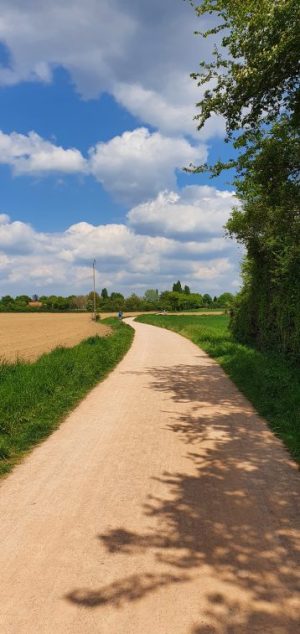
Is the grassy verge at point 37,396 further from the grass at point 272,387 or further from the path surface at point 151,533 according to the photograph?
the grass at point 272,387

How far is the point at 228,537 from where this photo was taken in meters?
4.20

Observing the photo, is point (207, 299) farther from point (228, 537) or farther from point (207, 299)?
point (228, 537)

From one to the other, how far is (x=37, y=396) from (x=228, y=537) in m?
6.34

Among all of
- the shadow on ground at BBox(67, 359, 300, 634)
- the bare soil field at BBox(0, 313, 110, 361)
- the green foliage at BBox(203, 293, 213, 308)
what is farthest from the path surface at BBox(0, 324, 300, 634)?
the green foliage at BBox(203, 293, 213, 308)

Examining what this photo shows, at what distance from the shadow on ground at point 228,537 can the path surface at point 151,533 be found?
13 mm

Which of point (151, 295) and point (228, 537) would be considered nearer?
point (228, 537)

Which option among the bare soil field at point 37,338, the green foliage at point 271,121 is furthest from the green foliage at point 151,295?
the green foliage at point 271,121

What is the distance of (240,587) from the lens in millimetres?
3453

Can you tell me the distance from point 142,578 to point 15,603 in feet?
3.31

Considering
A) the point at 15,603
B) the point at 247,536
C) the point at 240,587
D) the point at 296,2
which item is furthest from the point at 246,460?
the point at 296,2

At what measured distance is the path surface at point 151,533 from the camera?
10.4 feet

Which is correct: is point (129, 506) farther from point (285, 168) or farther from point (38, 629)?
point (285, 168)

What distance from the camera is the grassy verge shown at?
7.23 meters

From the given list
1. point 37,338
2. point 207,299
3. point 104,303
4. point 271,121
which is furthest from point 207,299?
point 271,121
